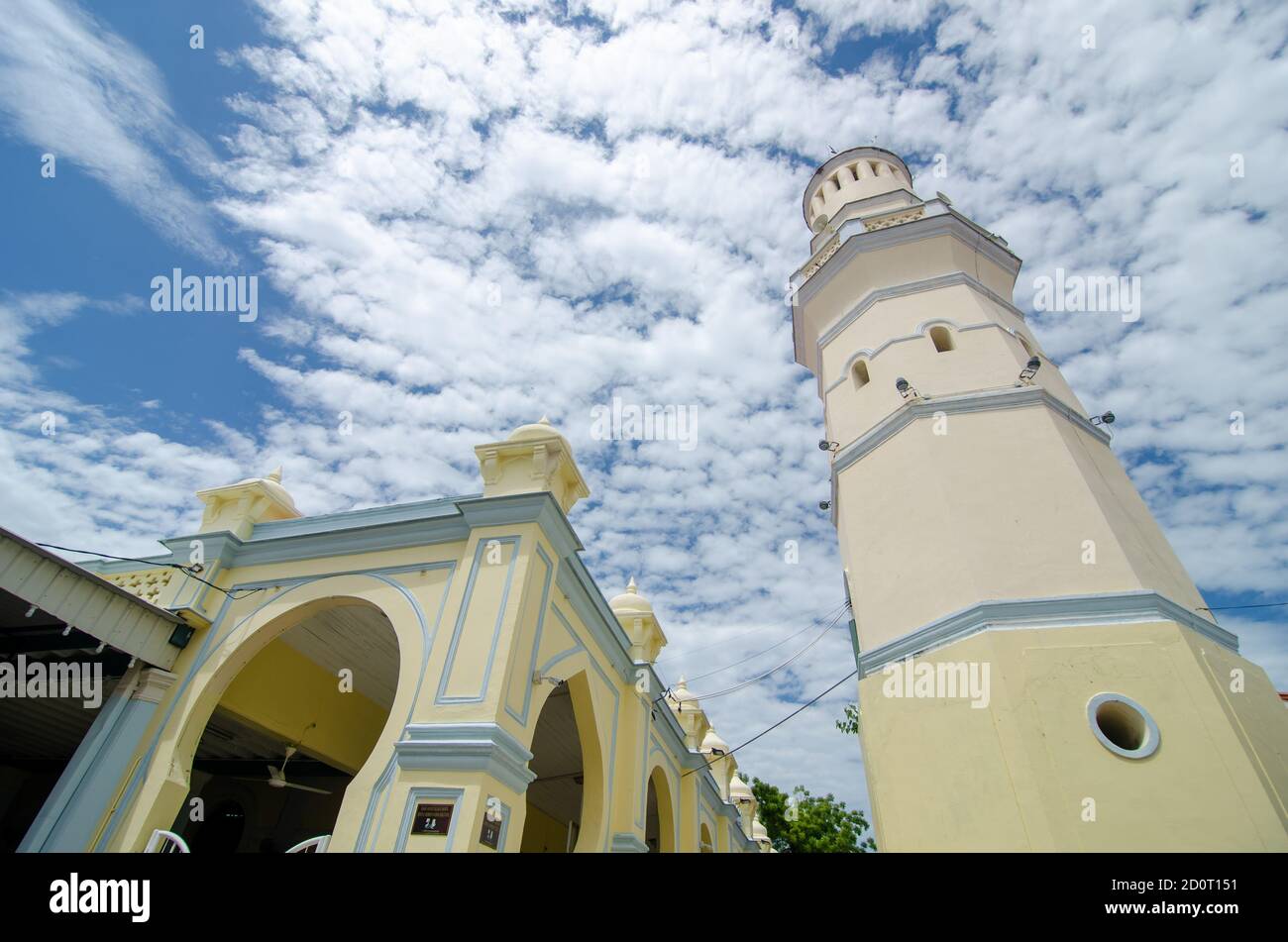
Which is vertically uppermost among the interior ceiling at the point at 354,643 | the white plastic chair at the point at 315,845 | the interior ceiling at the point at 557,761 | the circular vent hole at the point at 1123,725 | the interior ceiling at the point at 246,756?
the interior ceiling at the point at 354,643

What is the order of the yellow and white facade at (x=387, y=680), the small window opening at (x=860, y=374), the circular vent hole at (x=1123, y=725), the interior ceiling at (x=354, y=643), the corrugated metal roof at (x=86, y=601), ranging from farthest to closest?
the small window opening at (x=860, y=374), the interior ceiling at (x=354, y=643), the corrugated metal roof at (x=86, y=601), the yellow and white facade at (x=387, y=680), the circular vent hole at (x=1123, y=725)

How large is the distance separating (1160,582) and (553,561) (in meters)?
6.58

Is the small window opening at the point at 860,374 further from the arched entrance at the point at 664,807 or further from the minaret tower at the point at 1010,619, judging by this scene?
the arched entrance at the point at 664,807

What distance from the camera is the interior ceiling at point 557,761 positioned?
11.1 m

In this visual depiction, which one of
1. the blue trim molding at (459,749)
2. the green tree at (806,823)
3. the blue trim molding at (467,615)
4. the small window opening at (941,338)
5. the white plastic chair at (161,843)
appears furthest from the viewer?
the green tree at (806,823)

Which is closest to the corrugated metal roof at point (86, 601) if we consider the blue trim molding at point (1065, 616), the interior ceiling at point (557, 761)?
the interior ceiling at point (557, 761)

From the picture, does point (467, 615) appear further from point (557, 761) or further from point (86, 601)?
point (557, 761)

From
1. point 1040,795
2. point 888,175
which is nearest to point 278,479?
point 1040,795

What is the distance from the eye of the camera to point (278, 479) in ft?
33.1

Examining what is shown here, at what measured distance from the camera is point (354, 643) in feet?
32.4

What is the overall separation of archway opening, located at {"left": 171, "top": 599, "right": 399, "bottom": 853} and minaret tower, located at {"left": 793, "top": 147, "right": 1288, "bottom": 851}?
676 centimetres

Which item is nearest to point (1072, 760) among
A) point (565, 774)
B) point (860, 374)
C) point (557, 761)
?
point (860, 374)

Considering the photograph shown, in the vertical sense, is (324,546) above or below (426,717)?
above
